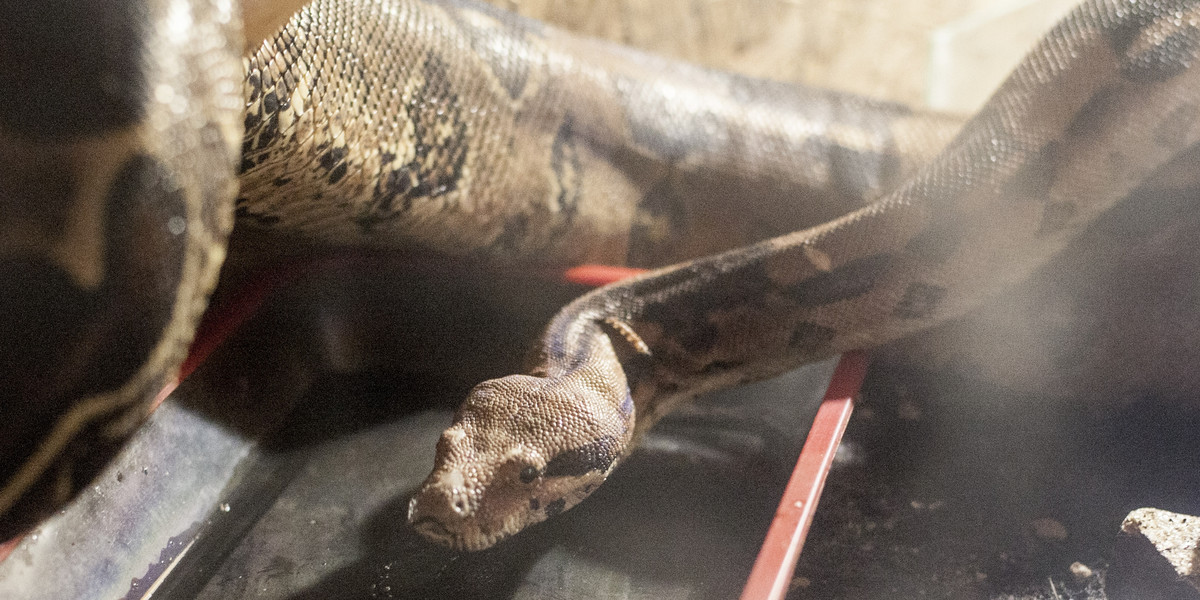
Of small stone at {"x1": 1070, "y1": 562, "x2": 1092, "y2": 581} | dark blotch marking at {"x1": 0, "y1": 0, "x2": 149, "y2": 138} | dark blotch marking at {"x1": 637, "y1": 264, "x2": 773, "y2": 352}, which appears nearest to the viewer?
dark blotch marking at {"x1": 0, "y1": 0, "x2": 149, "y2": 138}

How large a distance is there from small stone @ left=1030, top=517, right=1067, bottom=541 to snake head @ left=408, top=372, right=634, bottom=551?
3.34ft

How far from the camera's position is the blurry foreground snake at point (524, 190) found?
0.92 metres

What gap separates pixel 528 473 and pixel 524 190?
1168mm

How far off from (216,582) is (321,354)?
875 mm

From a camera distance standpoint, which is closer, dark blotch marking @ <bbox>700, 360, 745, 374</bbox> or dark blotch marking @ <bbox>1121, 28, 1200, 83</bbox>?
dark blotch marking @ <bbox>1121, 28, 1200, 83</bbox>

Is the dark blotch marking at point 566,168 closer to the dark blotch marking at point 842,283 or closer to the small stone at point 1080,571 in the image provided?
the dark blotch marking at point 842,283

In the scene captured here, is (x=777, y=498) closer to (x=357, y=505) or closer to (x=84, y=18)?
(x=357, y=505)

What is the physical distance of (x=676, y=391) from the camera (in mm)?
2252

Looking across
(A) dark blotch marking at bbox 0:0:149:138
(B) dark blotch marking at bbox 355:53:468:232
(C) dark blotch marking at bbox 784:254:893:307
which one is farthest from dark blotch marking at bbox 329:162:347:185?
(C) dark blotch marking at bbox 784:254:893:307

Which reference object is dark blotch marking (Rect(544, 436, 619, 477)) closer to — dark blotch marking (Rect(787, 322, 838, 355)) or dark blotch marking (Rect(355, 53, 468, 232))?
dark blotch marking (Rect(787, 322, 838, 355))

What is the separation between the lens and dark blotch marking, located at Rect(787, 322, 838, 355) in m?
2.20

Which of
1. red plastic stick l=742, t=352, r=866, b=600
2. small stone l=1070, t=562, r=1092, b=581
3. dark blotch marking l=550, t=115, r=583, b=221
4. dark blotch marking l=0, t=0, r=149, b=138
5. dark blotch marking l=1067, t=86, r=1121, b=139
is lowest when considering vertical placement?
small stone l=1070, t=562, r=1092, b=581

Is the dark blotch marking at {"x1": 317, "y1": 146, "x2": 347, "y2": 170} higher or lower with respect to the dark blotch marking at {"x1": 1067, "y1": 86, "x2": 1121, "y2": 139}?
lower

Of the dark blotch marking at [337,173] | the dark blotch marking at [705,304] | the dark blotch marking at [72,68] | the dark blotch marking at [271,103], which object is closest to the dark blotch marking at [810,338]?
the dark blotch marking at [705,304]
